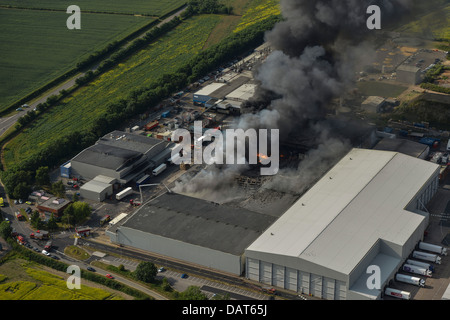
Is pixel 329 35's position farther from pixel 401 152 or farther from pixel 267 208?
pixel 267 208

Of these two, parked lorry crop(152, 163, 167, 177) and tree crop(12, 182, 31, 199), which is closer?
tree crop(12, 182, 31, 199)

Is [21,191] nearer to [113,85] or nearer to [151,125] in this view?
[151,125]

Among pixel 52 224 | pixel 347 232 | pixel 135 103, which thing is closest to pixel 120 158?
pixel 52 224

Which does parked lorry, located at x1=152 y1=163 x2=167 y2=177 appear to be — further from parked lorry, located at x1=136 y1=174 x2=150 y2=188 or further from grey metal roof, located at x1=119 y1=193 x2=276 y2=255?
grey metal roof, located at x1=119 y1=193 x2=276 y2=255

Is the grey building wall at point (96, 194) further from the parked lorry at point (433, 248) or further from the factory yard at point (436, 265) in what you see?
the parked lorry at point (433, 248)

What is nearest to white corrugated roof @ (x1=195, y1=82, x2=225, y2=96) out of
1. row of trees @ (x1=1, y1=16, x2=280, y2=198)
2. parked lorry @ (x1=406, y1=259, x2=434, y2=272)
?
row of trees @ (x1=1, y1=16, x2=280, y2=198)

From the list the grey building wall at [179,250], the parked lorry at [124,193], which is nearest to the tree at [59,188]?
the parked lorry at [124,193]

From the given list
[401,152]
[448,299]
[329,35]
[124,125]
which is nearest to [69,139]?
[124,125]
